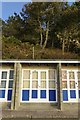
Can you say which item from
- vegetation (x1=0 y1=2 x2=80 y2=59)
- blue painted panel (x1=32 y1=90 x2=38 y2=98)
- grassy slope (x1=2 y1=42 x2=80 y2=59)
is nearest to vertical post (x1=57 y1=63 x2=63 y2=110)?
blue painted panel (x1=32 y1=90 x2=38 y2=98)

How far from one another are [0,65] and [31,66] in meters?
1.35

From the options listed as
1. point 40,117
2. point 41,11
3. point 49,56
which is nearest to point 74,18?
point 41,11

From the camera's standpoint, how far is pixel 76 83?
9281mm

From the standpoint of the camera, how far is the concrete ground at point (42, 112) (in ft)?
24.9

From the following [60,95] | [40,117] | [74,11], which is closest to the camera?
[40,117]

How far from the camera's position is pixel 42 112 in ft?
26.0

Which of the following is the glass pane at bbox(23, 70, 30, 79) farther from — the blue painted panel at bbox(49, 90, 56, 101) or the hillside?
the hillside

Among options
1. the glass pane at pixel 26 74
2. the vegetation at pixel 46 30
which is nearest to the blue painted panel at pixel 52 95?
the glass pane at pixel 26 74

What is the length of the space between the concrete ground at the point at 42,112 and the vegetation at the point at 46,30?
11.3m

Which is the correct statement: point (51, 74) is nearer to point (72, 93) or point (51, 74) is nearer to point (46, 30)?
point (72, 93)

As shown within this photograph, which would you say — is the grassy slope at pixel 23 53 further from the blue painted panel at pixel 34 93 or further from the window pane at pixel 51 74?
the blue painted panel at pixel 34 93

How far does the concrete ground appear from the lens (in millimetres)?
7586

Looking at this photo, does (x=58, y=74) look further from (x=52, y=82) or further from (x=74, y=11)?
(x=74, y=11)

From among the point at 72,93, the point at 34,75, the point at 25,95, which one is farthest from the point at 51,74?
the point at 25,95
